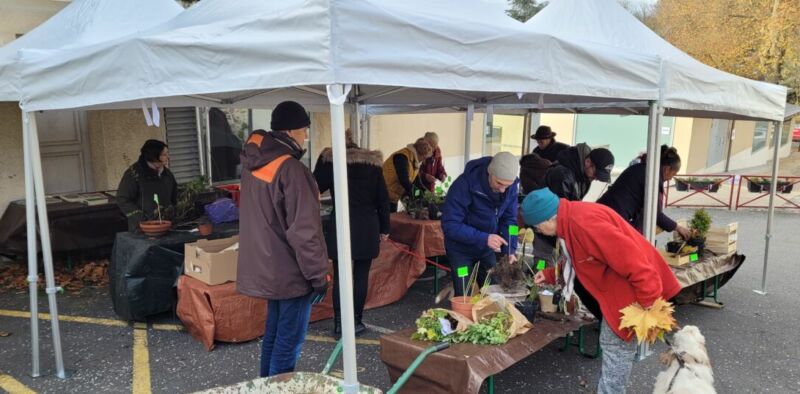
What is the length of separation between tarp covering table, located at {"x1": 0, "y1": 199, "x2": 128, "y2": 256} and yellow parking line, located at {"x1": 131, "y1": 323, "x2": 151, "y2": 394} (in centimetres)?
198

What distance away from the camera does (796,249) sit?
26.0 feet

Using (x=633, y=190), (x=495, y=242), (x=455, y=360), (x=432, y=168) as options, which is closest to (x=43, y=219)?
(x=455, y=360)

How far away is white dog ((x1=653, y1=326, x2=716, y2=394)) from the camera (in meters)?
2.28

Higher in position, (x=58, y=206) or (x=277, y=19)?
(x=277, y=19)

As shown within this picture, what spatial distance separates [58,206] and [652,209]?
599cm

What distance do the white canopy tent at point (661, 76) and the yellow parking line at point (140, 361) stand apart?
363 centimetres

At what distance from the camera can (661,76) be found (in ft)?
12.0

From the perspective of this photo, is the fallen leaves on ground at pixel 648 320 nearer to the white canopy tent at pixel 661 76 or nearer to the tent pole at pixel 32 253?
the white canopy tent at pixel 661 76

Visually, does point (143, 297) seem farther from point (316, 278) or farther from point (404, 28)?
point (404, 28)

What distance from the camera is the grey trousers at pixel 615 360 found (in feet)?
9.09

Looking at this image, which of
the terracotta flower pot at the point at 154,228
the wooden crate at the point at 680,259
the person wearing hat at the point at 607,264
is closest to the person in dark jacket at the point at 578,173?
the wooden crate at the point at 680,259

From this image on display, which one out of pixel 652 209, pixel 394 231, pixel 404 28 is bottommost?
pixel 394 231

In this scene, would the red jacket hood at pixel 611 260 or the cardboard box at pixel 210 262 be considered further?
the cardboard box at pixel 210 262

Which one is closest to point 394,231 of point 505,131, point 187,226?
point 187,226
